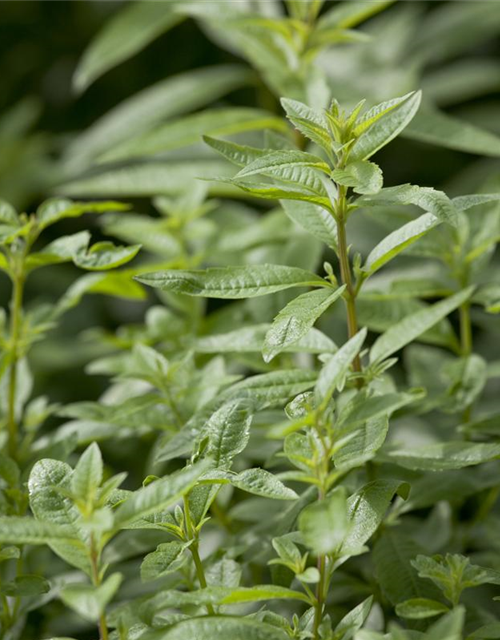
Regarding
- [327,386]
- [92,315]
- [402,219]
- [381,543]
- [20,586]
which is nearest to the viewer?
[327,386]

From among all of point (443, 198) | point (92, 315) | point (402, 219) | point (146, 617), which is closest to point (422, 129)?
point (402, 219)

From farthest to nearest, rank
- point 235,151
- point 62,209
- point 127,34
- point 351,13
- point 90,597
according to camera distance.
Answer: point 127,34 → point 351,13 → point 62,209 → point 235,151 → point 90,597

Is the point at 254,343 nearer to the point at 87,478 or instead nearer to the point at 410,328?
the point at 410,328

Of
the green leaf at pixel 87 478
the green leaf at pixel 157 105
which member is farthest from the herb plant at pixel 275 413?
the green leaf at pixel 157 105

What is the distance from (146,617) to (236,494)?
0.48m

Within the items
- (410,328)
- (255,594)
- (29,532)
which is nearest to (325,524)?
(255,594)

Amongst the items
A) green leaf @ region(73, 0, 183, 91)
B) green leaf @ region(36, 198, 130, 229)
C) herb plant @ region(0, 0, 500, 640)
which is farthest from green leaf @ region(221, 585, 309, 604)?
green leaf @ region(73, 0, 183, 91)

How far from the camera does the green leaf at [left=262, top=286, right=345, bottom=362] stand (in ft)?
2.23

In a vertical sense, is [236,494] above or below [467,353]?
below

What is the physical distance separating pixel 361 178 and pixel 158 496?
308mm

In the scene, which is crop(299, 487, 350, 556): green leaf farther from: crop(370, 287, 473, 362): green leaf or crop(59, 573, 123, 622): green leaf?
crop(370, 287, 473, 362): green leaf

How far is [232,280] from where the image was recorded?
745mm

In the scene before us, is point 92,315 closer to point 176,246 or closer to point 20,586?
point 176,246

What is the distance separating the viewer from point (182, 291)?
0.73 metres
